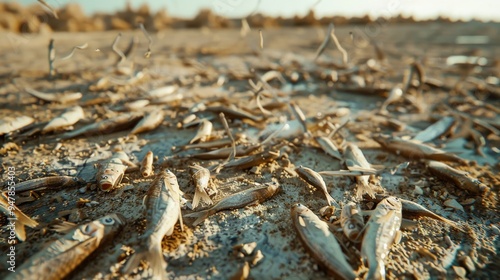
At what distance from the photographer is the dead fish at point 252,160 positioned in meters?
3.51

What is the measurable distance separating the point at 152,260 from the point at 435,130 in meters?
4.80

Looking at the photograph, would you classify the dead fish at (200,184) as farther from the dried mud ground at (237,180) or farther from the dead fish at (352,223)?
the dead fish at (352,223)

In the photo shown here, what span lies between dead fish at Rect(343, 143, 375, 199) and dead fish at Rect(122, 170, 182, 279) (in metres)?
2.00

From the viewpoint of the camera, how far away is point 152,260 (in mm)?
2104

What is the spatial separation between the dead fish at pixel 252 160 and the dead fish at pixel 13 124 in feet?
10.3

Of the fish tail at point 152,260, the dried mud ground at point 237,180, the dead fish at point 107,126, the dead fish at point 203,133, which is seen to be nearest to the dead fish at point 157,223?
the fish tail at point 152,260

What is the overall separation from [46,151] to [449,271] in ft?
15.4

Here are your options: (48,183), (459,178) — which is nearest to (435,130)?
(459,178)

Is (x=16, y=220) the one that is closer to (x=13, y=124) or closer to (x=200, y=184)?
(x=200, y=184)

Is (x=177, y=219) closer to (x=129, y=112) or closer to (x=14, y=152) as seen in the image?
(x=14, y=152)

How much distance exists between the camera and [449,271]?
7.65ft

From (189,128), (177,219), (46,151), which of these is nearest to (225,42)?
(189,128)

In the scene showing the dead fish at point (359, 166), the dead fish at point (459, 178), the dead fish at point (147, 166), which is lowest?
the dead fish at point (459, 178)

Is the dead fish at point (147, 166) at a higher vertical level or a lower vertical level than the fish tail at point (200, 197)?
higher
